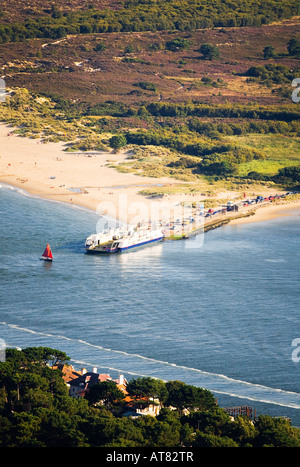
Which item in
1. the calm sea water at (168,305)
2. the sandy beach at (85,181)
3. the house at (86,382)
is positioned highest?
the sandy beach at (85,181)

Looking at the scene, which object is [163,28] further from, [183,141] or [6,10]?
[183,141]

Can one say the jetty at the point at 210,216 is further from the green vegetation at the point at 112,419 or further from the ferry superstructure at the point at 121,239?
the green vegetation at the point at 112,419

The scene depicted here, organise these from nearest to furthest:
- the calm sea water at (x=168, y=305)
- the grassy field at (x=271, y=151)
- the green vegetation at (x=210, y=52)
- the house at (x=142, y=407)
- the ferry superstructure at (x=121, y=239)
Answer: the house at (x=142, y=407), the calm sea water at (x=168, y=305), the ferry superstructure at (x=121, y=239), the grassy field at (x=271, y=151), the green vegetation at (x=210, y=52)

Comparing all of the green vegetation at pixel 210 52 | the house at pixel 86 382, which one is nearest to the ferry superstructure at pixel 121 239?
the house at pixel 86 382

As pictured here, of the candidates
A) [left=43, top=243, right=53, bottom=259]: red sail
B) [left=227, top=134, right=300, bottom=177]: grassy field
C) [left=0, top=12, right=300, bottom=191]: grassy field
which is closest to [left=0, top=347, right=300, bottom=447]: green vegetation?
[left=43, top=243, right=53, bottom=259]: red sail

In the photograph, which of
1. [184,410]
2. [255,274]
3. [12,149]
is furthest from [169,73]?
[184,410]

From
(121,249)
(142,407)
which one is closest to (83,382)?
(142,407)

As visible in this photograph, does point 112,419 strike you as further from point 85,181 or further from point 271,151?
point 271,151
